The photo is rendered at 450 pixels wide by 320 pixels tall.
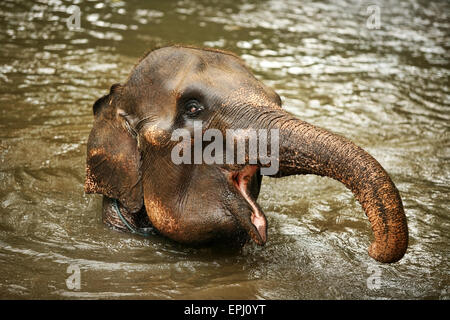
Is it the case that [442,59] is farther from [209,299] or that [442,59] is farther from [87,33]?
[209,299]

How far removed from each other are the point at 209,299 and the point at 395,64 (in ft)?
Result: 19.9

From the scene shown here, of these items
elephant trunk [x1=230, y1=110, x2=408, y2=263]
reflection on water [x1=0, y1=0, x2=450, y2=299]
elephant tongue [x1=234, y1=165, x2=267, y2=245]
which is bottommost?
reflection on water [x1=0, y1=0, x2=450, y2=299]

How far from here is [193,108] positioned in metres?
3.83

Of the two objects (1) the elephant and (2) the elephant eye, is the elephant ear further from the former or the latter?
(2) the elephant eye

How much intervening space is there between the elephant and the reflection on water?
321mm

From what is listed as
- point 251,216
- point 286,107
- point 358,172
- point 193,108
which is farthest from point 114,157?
point 286,107

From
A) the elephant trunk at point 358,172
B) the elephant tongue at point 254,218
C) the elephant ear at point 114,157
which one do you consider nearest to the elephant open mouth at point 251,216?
the elephant tongue at point 254,218

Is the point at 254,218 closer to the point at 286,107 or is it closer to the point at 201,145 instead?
the point at 201,145

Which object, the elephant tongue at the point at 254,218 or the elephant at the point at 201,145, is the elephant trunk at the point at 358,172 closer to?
the elephant at the point at 201,145

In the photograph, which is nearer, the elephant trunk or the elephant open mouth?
the elephant trunk

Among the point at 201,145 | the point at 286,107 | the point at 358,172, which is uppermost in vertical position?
the point at 358,172

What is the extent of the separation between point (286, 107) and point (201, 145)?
11.8 ft

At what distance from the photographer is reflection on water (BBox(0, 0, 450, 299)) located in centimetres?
383

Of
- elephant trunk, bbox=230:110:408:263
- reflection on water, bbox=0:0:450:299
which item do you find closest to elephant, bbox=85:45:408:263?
elephant trunk, bbox=230:110:408:263
